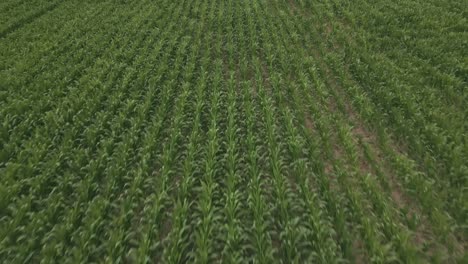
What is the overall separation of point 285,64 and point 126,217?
8.16 m

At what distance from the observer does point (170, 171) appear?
6.25 m

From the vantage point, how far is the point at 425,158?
6902mm

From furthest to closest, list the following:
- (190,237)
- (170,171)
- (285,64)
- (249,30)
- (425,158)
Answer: (249,30), (285,64), (425,158), (170,171), (190,237)

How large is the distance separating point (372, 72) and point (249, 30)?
6603 millimetres

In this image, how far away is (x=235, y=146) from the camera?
7.09 meters

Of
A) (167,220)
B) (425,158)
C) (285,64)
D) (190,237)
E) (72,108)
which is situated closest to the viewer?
(190,237)

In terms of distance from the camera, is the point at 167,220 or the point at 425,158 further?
the point at 425,158

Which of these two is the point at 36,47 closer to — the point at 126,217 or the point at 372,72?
the point at 126,217

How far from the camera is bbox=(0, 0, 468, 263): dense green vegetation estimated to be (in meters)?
4.95

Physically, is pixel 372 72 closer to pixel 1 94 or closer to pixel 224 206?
pixel 224 206

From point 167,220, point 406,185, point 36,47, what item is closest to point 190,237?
point 167,220

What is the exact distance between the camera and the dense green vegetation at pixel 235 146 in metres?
4.95

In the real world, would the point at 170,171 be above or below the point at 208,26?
above

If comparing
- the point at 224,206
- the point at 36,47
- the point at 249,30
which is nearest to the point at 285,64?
the point at 249,30
